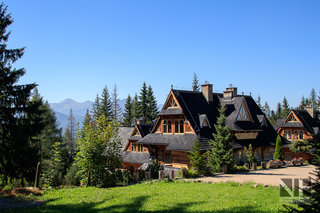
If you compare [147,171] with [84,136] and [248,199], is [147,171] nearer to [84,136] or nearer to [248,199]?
[84,136]

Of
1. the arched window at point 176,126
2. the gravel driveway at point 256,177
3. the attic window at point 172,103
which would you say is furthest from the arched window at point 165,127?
the gravel driveway at point 256,177

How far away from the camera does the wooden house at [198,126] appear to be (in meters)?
29.8

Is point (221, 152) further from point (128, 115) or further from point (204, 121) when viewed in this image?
point (128, 115)

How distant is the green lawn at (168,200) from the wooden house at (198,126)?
12797mm

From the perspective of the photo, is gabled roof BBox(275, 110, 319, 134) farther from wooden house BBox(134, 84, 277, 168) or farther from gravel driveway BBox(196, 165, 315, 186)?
gravel driveway BBox(196, 165, 315, 186)

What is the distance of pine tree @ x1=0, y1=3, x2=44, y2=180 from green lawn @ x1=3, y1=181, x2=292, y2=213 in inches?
364

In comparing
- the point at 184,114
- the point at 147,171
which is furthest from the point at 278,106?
the point at 147,171

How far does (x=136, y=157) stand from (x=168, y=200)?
2644 centimetres

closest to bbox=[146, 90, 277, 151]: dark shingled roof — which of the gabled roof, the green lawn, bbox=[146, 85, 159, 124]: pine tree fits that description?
the gabled roof

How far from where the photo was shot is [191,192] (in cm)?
1470

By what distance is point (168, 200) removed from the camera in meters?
12.8

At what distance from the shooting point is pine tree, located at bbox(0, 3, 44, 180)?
2300 cm

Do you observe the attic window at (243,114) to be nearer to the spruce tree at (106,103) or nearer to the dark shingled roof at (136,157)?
the dark shingled roof at (136,157)

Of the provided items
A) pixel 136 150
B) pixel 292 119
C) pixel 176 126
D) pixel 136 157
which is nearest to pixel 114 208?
pixel 176 126
